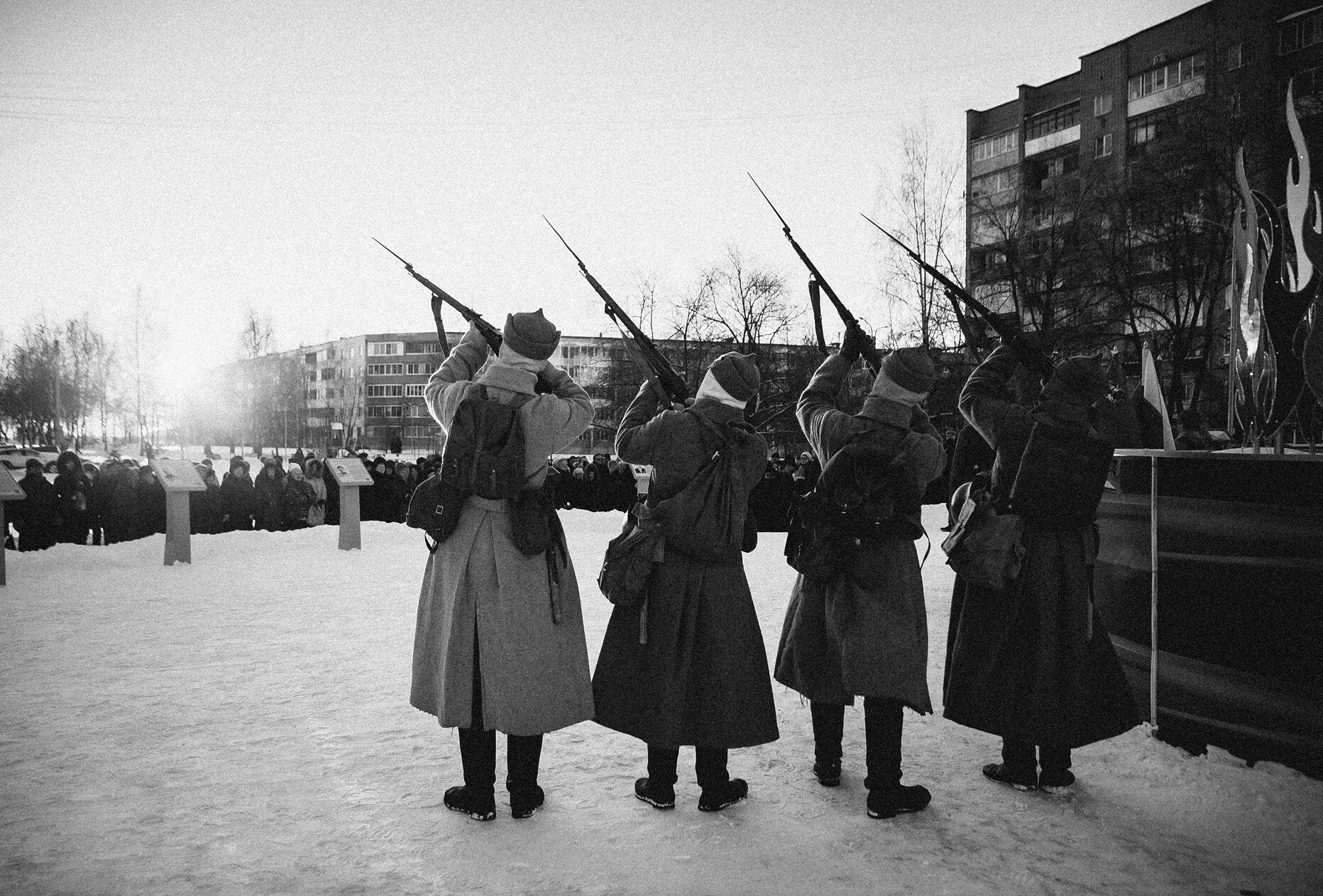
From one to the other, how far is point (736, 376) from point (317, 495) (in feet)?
47.4

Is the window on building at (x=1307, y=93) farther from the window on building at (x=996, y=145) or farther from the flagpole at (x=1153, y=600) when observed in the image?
the window on building at (x=996, y=145)

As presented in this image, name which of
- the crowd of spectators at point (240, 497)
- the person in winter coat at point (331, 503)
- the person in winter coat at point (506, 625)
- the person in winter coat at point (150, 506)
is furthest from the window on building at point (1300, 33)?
the person in winter coat at point (506, 625)

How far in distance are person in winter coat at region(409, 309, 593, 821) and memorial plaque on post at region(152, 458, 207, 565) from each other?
350 inches

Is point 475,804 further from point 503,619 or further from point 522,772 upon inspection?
point 503,619

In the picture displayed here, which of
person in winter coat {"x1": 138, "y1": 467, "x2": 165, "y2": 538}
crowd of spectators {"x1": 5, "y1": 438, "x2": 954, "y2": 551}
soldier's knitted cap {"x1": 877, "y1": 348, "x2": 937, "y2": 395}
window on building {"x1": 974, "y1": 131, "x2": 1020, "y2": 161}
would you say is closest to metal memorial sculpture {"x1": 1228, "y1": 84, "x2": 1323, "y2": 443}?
soldier's knitted cap {"x1": 877, "y1": 348, "x2": 937, "y2": 395}

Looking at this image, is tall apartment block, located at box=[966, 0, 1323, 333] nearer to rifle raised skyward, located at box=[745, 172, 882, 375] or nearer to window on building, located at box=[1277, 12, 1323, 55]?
window on building, located at box=[1277, 12, 1323, 55]

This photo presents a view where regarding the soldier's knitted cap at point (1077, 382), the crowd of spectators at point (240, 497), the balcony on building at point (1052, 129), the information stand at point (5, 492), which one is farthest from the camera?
the balcony on building at point (1052, 129)

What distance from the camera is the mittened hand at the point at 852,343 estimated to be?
3.79 m

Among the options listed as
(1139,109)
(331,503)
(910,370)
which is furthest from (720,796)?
(1139,109)

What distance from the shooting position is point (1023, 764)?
3637 mm

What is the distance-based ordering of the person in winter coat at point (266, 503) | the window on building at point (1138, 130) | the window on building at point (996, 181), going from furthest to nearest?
the window on building at point (996, 181)
the window on building at point (1138, 130)
the person in winter coat at point (266, 503)

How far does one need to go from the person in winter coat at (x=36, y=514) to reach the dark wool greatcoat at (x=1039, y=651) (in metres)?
13.4

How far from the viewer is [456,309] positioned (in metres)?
4.04

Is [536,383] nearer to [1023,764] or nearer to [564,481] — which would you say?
[1023,764]
